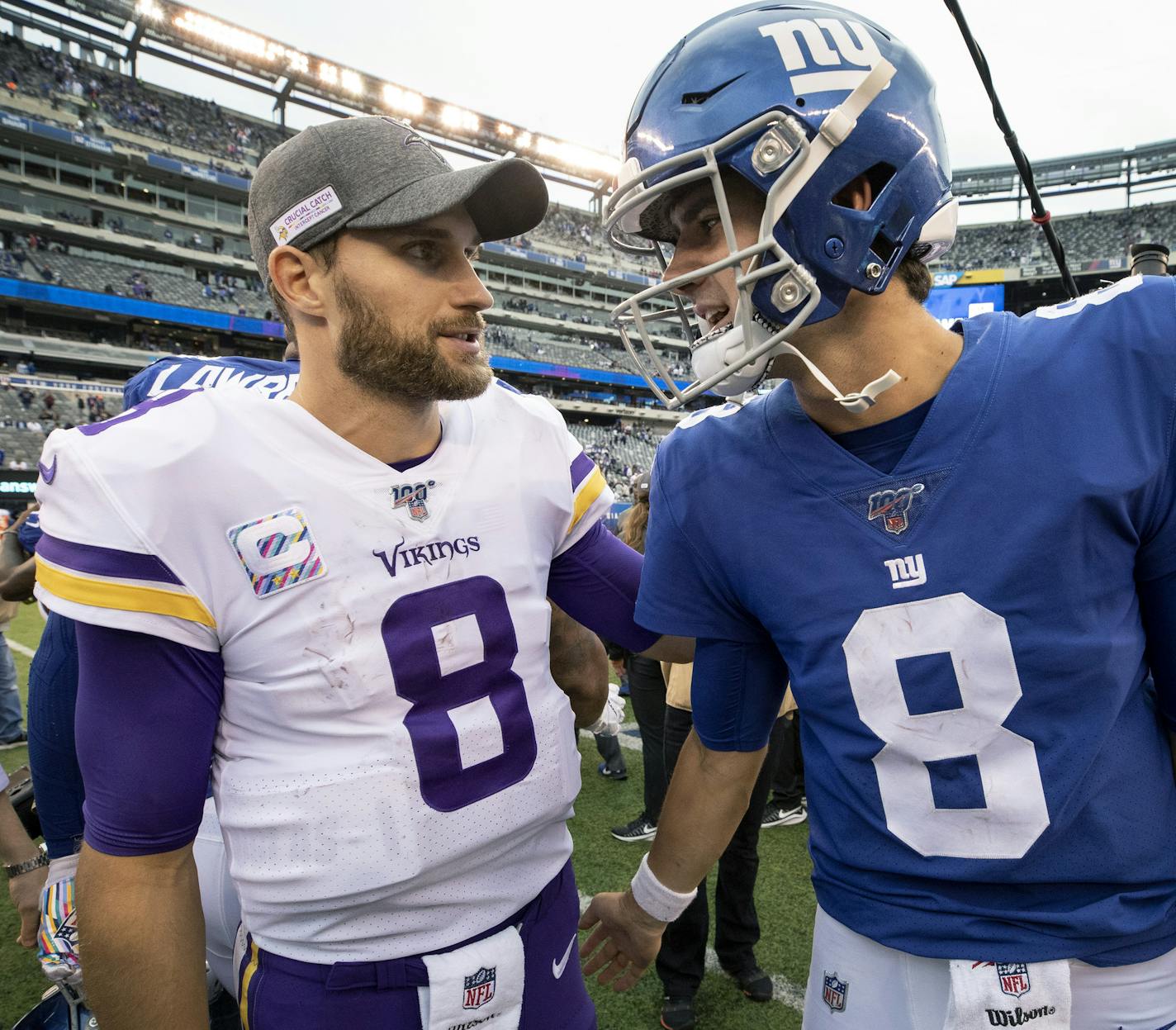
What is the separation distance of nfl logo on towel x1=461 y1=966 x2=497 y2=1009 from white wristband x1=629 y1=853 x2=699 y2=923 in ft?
1.11

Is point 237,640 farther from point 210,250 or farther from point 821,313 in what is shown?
point 210,250

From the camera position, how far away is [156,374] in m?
2.69

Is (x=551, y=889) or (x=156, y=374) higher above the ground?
(x=156, y=374)

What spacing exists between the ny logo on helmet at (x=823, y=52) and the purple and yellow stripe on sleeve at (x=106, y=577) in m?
1.18

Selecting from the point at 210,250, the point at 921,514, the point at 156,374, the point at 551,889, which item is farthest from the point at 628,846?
the point at 210,250

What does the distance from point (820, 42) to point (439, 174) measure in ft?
2.25

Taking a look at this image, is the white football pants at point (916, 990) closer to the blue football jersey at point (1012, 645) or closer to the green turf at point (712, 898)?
the blue football jersey at point (1012, 645)

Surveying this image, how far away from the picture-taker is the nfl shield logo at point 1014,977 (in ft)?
3.27

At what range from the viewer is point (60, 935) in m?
1.60

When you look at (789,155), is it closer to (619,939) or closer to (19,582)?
(619,939)

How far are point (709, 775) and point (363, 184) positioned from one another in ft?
4.15

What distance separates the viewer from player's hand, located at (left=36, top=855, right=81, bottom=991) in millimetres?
1581

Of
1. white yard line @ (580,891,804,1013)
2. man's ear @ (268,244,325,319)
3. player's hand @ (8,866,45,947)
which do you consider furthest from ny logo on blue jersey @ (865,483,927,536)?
white yard line @ (580,891,804,1013)

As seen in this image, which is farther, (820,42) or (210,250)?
(210,250)
